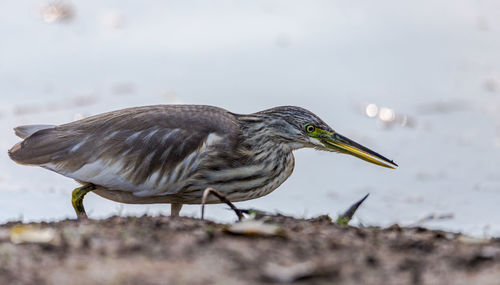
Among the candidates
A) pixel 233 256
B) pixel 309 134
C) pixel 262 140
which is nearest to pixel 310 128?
pixel 309 134

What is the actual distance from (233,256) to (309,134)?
314cm

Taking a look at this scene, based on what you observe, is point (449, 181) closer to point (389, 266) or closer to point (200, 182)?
point (200, 182)

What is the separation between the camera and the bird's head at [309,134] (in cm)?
668

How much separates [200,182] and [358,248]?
7.46 ft

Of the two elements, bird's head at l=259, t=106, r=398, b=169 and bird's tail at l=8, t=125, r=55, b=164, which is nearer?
bird's tail at l=8, t=125, r=55, b=164

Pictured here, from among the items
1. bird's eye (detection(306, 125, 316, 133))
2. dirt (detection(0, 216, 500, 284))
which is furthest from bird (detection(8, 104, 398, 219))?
dirt (detection(0, 216, 500, 284))

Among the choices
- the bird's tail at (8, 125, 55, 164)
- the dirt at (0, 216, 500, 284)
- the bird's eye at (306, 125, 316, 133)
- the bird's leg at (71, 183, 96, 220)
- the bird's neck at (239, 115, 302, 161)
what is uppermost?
the bird's eye at (306, 125, 316, 133)

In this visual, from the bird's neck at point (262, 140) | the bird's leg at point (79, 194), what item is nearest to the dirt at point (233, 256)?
the bird's leg at point (79, 194)

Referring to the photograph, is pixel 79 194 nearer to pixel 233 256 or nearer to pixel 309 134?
pixel 309 134

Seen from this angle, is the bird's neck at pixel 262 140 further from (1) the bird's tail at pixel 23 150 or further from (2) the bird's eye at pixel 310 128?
(1) the bird's tail at pixel 23 150

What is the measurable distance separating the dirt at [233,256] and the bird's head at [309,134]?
7.06ft

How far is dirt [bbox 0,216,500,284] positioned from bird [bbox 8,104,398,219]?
1581 millimetres

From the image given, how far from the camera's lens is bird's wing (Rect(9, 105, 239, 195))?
617 centimetres

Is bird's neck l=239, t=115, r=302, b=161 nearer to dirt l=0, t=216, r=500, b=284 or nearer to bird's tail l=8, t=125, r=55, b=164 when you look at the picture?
bird's tail l=8, t=125, r=55, b=164
